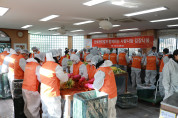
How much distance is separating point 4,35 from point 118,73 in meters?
7.94

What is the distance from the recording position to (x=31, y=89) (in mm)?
3285

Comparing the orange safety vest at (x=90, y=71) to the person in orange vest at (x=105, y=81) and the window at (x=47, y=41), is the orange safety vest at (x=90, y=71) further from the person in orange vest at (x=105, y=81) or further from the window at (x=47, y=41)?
the window at (x=47, y=41)

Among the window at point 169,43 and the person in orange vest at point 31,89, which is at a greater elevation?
the window at point 169,43

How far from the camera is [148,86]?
4906 mm

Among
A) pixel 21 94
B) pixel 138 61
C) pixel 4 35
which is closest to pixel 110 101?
pixel 21 94

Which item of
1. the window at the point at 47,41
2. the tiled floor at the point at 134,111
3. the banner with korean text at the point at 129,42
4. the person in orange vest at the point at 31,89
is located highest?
the window at the point at 47,41

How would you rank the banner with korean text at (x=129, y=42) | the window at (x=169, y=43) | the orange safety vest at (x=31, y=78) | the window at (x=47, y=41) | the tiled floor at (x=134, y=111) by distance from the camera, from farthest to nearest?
the window at (x=47, y=41) → the window at (x=169, y=43) → the banner with korean text at (x=129, y=42) → the tiled floor at (x=134, y=111) → the orange safety vest at (x=31, y=78)

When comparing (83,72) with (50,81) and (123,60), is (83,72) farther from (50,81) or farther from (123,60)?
(123,60)

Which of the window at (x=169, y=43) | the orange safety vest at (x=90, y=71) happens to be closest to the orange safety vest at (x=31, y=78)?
the orange safety vest at (x=90, y=71)

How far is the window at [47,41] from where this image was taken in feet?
47.6

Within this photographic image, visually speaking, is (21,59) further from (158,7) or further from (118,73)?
(158,7)

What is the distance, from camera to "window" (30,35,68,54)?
1451cm

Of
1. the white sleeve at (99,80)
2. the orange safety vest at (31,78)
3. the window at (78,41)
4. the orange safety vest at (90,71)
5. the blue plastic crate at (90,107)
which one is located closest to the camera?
the blue plastic crate at (90,107)

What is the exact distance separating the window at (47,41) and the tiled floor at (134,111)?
10554 millimetres
